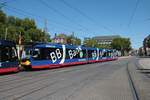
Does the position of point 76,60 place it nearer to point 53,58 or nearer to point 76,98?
point 53,58

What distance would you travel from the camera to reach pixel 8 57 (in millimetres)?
21422

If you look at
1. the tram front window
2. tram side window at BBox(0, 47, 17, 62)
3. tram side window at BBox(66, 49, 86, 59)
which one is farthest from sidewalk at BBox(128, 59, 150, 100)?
tram side window at BBox(66, 49, 86, 59)

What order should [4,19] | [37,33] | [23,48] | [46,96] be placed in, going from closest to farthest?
[46,96] < [23,48] < [4,19] < [37,33]

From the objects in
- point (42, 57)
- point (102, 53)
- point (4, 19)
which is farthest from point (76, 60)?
point (4, 19)

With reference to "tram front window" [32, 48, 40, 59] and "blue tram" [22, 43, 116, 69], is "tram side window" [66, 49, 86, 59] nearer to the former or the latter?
"blue tram" [22, 43, 116, 69]

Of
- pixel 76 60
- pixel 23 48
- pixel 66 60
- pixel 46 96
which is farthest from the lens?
pixel 76 60

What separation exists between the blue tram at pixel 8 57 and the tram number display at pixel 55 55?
673 centimetres

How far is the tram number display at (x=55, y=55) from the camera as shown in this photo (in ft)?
94.7

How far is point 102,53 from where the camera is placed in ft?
169

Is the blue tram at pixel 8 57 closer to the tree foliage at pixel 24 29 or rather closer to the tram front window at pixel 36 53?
the tram front window at pixel 36 53

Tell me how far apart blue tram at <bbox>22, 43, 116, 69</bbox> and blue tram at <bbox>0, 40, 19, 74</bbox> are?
278 centimetres

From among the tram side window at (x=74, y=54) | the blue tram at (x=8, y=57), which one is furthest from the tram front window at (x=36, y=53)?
the tram side window at (x=74, y=54)

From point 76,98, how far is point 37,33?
59837 millimetres

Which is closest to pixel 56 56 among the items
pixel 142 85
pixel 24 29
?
pixel 142 85
